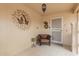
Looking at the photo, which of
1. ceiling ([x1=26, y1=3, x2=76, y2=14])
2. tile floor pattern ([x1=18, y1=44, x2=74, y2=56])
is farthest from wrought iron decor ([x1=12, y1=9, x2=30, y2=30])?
tile floor pattern ([x1=18, y1=44, x2=74, y2=56])

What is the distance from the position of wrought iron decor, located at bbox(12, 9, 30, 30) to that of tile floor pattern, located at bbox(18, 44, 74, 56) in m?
0.38

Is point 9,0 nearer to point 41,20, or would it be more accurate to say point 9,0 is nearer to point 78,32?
point 41,20

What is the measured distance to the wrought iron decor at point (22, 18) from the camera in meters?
1.63

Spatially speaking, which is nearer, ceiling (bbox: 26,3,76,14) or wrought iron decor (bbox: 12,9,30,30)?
ceiling (bbox: 26,3,76,14)

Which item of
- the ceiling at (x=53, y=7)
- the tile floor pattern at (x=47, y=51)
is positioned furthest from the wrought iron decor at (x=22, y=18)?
the tile floor pattern at (x=47, y=51)

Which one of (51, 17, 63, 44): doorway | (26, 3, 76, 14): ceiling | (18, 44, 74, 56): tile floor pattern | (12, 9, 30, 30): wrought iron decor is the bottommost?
(18, 44, 74, 56): tile floor pattern

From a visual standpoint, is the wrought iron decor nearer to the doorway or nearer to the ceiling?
the ceiling

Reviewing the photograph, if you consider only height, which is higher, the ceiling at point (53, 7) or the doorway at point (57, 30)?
the ceiling at point (53, 7)

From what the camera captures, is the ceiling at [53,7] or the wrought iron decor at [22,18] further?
the wrought iron decor at [22,18]

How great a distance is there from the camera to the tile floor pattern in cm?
155

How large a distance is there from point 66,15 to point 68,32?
0.83ft

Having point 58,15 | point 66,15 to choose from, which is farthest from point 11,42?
point 66,15

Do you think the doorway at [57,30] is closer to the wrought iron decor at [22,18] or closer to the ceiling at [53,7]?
the ceiling at [53,7]

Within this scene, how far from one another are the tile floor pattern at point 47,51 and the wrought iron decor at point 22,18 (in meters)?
0.38
